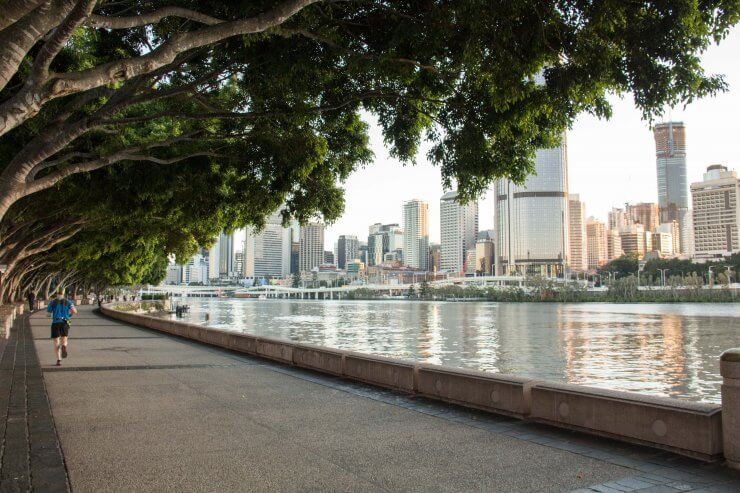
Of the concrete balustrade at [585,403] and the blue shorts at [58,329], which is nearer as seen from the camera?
the concrete balustrade at [585,403]

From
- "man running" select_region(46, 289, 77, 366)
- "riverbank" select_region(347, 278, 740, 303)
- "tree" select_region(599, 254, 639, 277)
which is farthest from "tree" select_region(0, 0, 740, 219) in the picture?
"tree" select_region(599, 254, 639, 277)

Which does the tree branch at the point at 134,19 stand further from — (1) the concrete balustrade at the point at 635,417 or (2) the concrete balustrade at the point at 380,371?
(1) the concrete balustrade at the point at 635,417

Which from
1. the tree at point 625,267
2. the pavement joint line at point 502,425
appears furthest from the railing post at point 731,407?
the tree at point 625,267

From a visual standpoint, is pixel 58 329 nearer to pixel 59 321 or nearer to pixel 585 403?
pixel 59 321

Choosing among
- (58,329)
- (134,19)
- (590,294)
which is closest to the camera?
(134,19)

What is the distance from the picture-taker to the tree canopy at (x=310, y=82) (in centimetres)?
804

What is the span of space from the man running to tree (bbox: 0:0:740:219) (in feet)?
13.0

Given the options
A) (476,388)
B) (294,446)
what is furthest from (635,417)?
(294,446)

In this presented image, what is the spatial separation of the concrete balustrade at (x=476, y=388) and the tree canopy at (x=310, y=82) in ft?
14.1

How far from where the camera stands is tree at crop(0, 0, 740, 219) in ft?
26.0

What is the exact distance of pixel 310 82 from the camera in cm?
1160

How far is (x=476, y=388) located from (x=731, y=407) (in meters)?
3.75

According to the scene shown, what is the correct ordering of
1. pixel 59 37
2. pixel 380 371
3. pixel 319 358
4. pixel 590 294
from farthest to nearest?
pixel 590 294, pixel 319 358, pixel 380 371, pixel 59 37

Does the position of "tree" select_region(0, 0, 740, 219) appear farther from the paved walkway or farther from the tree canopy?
the paved walkway
